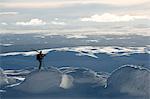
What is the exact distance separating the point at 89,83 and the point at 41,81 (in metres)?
1.51

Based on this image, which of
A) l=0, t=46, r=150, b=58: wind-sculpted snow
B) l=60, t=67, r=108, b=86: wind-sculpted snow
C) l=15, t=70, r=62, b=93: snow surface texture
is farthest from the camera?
l=0, t=46, r=150, b=58: wind-sculpted snow

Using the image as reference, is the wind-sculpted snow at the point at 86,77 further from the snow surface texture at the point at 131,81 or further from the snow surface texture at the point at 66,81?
the snow surface texture at the point at 131,81

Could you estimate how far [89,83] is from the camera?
39.9ft

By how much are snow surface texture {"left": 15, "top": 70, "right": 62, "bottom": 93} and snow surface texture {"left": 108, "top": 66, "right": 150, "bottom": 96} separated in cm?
167

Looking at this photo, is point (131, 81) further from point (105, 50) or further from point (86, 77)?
point (105, 50)

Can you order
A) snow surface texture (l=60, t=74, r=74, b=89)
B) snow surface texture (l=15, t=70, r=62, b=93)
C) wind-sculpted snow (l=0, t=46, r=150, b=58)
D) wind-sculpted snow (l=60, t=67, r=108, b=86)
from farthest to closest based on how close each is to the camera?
wind-sculpted snow (l=0, t=46, r=150, b=58)
wind-sculpted snow (l=60, t=67, r=108, b=86)
snow surface texture (l=60, t=74, r=74, b=89)
snow surface texture (l=15, t=70, r=62, b=93)

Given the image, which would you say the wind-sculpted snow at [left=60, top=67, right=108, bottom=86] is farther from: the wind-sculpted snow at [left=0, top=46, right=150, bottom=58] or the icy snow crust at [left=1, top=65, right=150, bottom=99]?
the wind-sculpted snow at [left=0, top=46, right=150, bottom=58]

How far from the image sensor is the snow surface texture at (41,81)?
459 inches

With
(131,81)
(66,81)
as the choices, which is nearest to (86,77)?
(66,81)

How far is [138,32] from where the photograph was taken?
44.5ft

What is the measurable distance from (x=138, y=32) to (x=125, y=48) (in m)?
0.71

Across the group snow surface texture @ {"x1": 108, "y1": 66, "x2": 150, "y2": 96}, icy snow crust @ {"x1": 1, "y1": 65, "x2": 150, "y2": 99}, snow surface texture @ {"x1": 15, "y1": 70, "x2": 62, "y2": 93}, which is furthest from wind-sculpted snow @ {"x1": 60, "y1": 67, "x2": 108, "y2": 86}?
snow surface texture @ {"x1": 15, "y1": 70, "x2": 62, "y2": 93}

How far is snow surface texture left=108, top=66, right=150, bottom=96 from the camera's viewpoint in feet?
38.9

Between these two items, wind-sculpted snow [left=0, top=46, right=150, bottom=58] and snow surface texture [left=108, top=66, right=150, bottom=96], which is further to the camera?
wind-sculpted snow [left=0, top=46, right=150, bottom=58]
